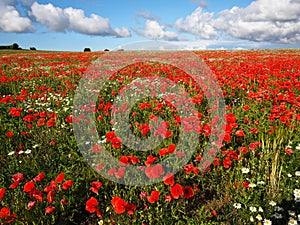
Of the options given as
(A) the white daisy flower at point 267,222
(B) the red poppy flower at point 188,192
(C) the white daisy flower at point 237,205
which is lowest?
(A) the white daisy flower at point 267,222

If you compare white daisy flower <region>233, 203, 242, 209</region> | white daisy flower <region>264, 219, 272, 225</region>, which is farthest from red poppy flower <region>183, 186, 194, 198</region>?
white daisy flower <region>264, 219, 272, 225</region>

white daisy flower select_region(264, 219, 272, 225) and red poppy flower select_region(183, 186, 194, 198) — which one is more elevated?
red poppy flower select_region(183, 186, 194, 198)

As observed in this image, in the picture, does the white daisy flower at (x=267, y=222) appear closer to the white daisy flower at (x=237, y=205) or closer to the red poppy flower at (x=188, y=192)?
the white daisy flower at (x=237, y=205)

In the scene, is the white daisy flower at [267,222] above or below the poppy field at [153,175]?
below

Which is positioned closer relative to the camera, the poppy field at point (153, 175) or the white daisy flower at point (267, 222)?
the white daisy flower at point (267, 222)

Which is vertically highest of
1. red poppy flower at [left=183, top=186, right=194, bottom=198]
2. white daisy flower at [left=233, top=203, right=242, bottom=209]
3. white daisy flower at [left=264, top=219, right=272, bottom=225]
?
red poppy flower at [left=183, top=186, right=194, bottom=198]

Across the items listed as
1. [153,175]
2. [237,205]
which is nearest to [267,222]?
[237,205]

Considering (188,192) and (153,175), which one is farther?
(153,175)

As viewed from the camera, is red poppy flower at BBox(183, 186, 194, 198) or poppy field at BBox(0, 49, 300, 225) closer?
red poppy flower at BBox(183, 186, 194, 198)

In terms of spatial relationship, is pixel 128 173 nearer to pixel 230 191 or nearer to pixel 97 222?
pixel 97 222

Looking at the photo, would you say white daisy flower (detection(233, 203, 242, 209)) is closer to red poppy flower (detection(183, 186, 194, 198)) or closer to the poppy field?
the poppy field

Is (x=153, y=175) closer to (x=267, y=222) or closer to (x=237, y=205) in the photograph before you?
(x=237, y=205)

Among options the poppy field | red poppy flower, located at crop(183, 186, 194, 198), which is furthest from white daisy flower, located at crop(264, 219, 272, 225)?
red poppy flower, located at crop(183, 186, 194, 198)

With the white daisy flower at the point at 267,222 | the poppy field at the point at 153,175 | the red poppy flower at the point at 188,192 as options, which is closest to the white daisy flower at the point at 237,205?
the poppy field at the point at 153,175
